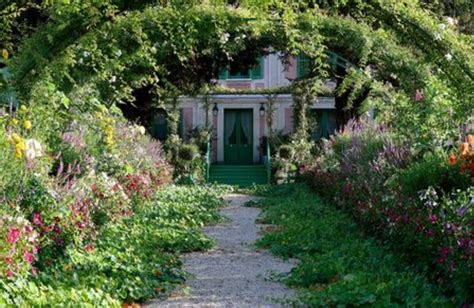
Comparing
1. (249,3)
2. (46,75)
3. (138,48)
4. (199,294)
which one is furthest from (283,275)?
(138,48)

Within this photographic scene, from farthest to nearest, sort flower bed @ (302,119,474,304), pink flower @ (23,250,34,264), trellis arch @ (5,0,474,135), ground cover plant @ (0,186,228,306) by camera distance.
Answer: trellis arch @ (5,0,474,135), flower bed @ (302,119,474,304), pink flower @ (23,250,34,264), ground cover plant @ (0,186,228,306)

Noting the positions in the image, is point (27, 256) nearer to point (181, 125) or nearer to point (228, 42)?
point (228, 42)

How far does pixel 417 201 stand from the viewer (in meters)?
7.12

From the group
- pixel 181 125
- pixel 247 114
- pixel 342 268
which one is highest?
pixel 247 114

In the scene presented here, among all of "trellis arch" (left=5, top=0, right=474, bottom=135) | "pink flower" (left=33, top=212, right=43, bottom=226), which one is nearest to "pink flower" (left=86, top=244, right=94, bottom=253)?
"pink flower" (left=33, top=212, right=43, bottom=226)

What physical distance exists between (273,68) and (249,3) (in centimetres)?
2220

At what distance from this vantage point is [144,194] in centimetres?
1127

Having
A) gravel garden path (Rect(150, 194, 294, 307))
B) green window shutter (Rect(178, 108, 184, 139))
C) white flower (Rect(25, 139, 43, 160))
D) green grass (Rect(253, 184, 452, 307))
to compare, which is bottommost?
gravel garden path (Rect(150, 194, 294, 307))

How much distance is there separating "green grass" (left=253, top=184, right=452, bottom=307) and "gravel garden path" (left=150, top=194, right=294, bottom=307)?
0.22 meters

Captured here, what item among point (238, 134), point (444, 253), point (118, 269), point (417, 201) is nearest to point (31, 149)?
point (118, 269)

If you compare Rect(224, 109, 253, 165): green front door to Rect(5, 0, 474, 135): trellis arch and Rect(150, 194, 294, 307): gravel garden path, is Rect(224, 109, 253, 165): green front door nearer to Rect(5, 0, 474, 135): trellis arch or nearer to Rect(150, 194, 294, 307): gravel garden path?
Rect(5, 0, 474, 135): trellis arch

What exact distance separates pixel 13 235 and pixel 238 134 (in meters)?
24.6

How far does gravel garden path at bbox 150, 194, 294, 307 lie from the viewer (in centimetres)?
583

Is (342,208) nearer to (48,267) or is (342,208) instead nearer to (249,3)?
(249,3)
